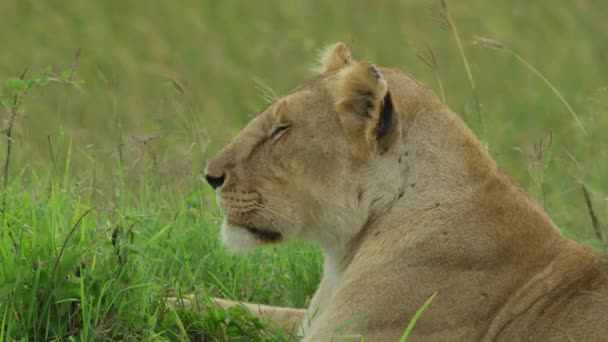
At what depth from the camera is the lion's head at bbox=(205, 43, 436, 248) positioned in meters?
4.48

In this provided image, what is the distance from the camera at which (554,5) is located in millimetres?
12859

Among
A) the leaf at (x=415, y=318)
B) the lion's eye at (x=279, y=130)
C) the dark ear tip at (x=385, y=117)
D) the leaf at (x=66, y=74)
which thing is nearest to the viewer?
the leaf at (x=415, y=318)

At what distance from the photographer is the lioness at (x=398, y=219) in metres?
4.25

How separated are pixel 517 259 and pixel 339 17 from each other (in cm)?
856

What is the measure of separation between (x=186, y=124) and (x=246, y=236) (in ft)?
4.20

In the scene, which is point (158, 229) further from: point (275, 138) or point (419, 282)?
point (419, 282)

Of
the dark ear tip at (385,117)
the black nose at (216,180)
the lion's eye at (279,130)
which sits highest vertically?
the dark ear tip at (385,117)

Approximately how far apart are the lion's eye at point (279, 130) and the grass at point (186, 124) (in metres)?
0.45

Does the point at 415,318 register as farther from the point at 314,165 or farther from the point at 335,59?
the point at 335,59

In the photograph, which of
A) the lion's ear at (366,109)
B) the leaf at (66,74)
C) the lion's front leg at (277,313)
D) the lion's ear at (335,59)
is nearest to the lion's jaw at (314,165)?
the lion's ear at (366,109)

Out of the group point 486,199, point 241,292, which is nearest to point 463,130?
point 486,199

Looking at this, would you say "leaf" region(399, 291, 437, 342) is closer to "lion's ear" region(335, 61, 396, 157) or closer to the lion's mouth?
"lion's ear" region(335, 61, 396, 157)

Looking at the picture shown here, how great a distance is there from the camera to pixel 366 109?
449 cm

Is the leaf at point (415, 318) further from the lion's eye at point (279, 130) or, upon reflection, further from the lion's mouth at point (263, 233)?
the lion's eye at point (279, 130)
